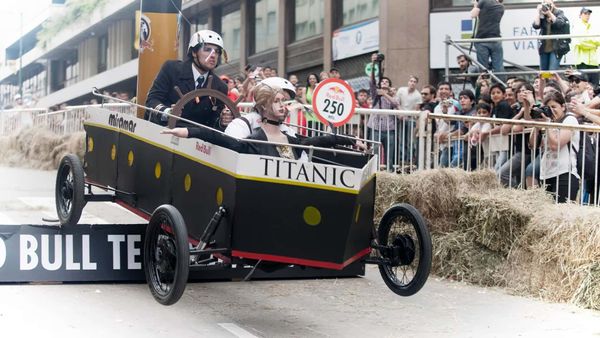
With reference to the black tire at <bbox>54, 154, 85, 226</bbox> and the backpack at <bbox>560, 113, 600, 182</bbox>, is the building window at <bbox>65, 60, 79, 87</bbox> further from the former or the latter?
the backpack at <bbox>560, 113, 600, 182</bbox>

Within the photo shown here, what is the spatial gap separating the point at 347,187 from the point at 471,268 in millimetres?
3788

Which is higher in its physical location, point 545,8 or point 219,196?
point 545,8

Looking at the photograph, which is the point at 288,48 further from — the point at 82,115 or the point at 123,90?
the point at 123,90

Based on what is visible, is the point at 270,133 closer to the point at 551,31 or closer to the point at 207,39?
the point at 207,39

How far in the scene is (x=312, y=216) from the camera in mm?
7750

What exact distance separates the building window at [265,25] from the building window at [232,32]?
1.56 meters

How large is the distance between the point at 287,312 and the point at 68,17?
53587 mm

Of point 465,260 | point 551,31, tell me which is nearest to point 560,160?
point 465,260

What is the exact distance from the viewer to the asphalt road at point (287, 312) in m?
8.16

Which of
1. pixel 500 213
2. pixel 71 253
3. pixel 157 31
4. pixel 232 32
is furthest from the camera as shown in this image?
pixel 232 32

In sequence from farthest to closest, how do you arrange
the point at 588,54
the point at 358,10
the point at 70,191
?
the point at 358,10
the point at 588,54
the point at 70,191

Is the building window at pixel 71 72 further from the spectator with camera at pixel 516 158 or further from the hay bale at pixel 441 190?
the spectator with camera at pixel 516 158

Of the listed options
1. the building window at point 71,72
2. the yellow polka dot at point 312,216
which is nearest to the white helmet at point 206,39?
the yellow polka dot at point 312,216

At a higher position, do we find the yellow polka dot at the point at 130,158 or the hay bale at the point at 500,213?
the yellow polka dot at the point at 130,158
